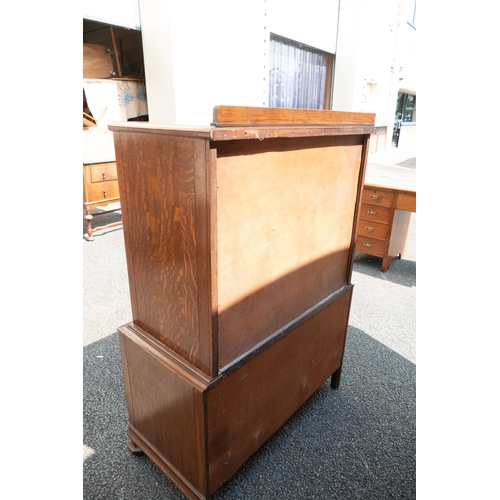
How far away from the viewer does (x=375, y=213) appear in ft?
10.6

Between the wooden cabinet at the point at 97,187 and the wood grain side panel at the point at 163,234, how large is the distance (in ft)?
9.36

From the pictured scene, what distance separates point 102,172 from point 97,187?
17 cm

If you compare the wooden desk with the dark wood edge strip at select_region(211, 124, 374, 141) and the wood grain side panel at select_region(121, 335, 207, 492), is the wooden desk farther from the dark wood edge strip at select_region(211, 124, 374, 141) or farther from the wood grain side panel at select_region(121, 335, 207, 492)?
the wood grain side panel at select_region(121, 335, 207, 492)

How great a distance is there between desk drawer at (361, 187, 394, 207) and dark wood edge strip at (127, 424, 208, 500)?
258 cm

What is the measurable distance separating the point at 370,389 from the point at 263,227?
4.22 ft

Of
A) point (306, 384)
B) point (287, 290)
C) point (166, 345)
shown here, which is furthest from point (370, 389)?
point (166, 345)

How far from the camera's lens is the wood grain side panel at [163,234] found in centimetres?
90

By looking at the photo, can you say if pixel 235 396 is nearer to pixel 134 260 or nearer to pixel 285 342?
pixel 285 342

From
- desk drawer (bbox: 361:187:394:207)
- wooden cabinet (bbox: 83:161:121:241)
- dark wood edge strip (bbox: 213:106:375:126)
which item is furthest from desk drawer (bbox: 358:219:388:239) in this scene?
wooden cabinet (bbox: 83:161:121:241)

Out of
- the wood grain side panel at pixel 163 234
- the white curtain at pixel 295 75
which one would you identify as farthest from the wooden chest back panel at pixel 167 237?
Result: the white curtain at pixel 295 75

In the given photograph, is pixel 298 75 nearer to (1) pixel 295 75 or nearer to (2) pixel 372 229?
(1) pixel 295 75

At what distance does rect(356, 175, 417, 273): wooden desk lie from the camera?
3049 mm

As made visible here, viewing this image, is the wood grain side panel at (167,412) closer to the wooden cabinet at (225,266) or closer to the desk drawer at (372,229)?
the wooden cabinet at (225,266)

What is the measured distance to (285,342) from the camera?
1.31m
